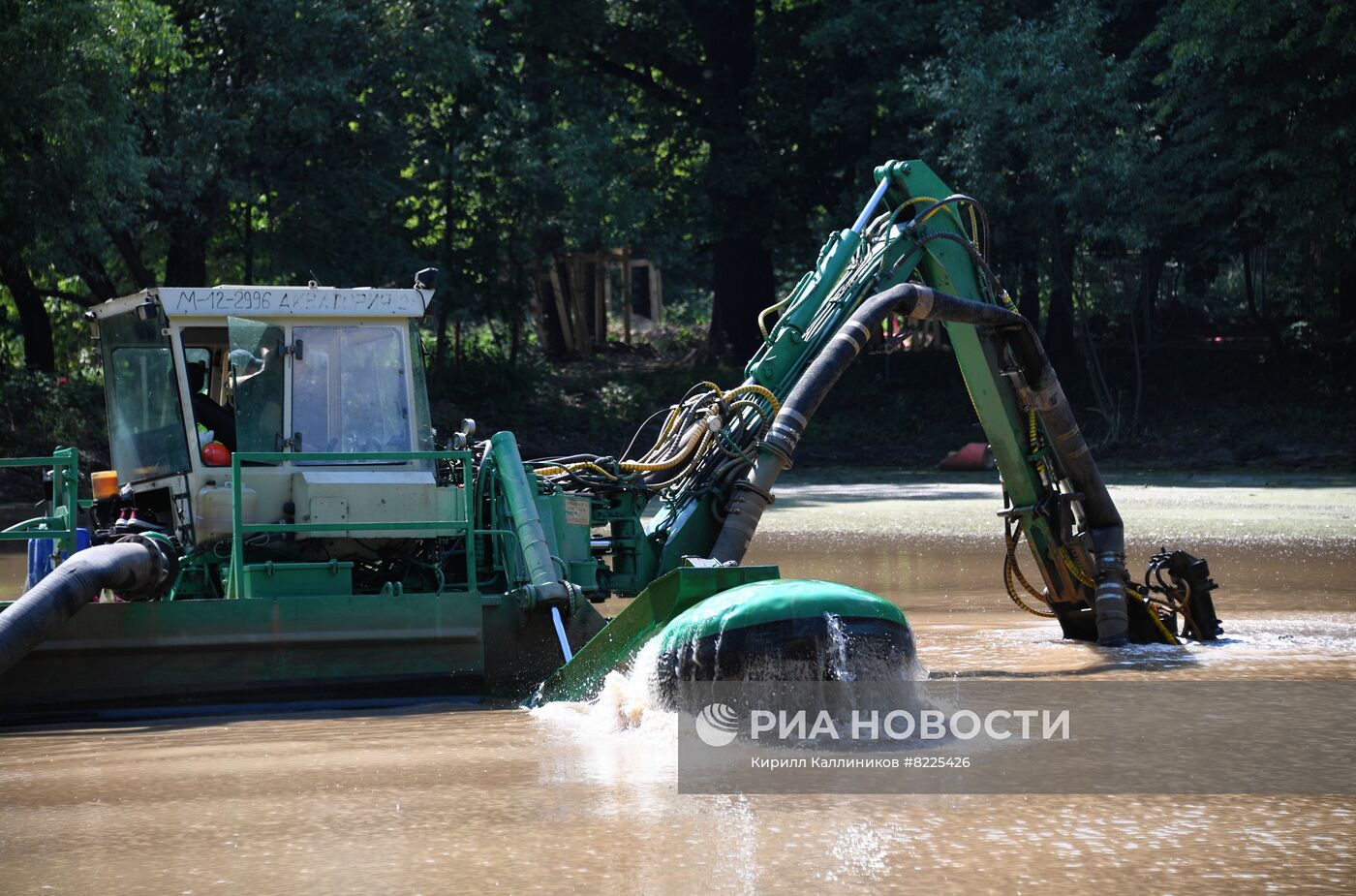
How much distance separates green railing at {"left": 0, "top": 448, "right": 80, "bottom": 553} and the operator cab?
0.44 meters

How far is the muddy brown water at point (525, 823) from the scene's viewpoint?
6023mm

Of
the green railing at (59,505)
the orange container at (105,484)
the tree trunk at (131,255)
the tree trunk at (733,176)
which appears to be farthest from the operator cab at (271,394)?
the tree trunk at (733,176)

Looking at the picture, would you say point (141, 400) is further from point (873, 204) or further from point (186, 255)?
point (186, 255)

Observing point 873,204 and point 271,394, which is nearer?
point 271,394

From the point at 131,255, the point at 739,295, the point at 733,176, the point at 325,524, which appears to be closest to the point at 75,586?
the point at 325,524

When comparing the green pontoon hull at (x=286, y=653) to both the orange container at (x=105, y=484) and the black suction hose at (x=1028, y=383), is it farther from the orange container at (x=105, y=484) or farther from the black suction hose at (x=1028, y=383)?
the black suction hose at (x=1028, y=383)

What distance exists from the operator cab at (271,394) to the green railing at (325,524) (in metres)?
0.07

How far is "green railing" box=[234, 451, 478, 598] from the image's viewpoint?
975 centimetres

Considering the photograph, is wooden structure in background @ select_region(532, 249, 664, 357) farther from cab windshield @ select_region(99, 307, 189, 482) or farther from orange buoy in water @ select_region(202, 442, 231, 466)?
orange buoy in water @ select_region(202, 442, 231, 466)

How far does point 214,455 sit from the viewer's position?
10430 millimetres

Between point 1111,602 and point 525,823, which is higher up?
point 1111,602

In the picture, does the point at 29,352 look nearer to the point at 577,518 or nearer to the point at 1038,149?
the point at 1038,149

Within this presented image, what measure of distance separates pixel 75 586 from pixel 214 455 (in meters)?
1.40

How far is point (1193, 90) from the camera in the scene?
31.4m
